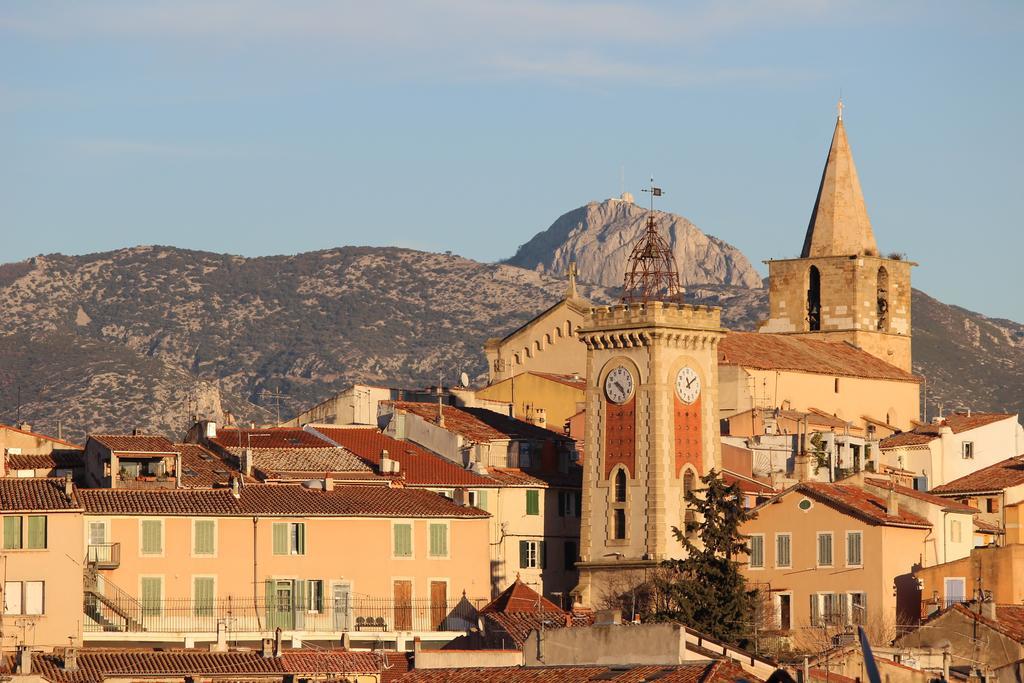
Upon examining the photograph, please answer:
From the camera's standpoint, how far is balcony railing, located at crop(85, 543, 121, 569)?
239ft

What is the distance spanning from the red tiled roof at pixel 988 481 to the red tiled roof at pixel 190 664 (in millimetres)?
34239

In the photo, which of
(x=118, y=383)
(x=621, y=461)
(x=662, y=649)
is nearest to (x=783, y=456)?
(x=621, y=461)

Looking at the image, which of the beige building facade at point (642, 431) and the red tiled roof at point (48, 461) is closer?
the red tiled roof at point (48, 461)

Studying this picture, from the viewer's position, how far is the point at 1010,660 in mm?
66812

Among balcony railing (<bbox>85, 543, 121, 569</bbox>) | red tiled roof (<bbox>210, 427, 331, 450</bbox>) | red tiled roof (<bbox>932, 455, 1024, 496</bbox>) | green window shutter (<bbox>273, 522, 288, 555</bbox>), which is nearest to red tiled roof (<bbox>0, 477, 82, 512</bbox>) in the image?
balcony railing (<bbox>85, 543, 121, 569</bbox>)

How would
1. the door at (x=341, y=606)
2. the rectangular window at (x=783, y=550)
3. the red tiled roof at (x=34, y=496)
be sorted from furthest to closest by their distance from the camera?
the rectangular window at (x=783, y=550)
the door at (x=341, y=606)
the red tiled roof at (x=34, y=496)

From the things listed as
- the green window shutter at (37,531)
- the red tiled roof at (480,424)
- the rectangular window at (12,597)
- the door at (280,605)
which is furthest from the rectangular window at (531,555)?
the rectangular window at (12,597)

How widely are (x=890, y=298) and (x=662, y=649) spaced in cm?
6899

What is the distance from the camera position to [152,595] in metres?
73.8

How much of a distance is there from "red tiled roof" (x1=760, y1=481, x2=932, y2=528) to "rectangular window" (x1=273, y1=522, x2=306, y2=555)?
1484cm

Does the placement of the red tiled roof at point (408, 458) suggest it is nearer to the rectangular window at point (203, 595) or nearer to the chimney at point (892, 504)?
the rectangular window at point (203, 595)

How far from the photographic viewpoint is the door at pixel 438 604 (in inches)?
3037

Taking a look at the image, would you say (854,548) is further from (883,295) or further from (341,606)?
(883,295)

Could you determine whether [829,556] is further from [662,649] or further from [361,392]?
[361,392]
